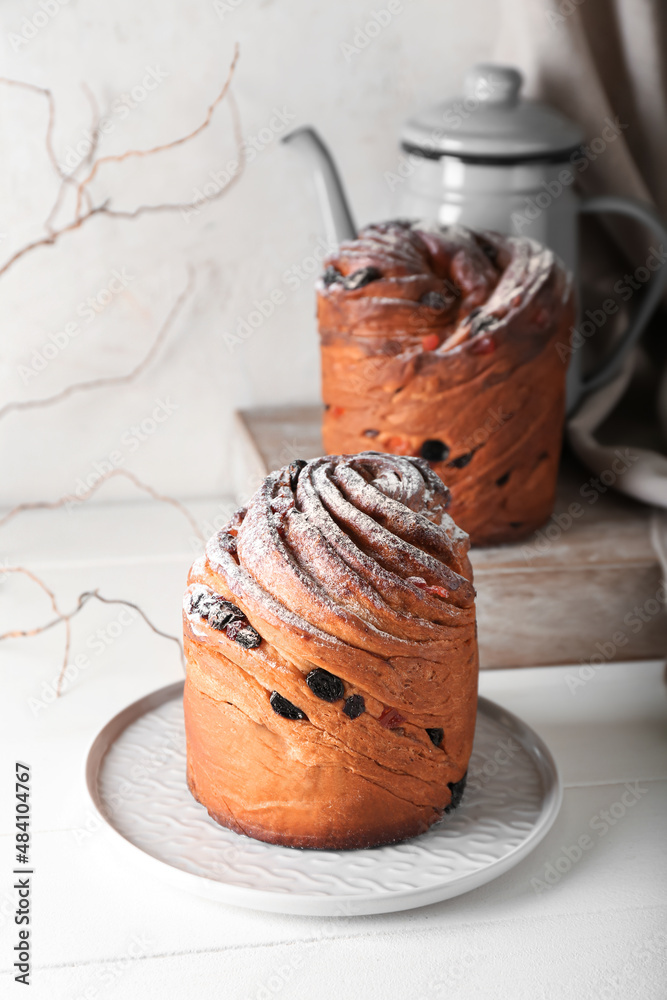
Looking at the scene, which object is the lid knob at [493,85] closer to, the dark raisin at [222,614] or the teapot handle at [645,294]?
the teapot handle at [645,294]

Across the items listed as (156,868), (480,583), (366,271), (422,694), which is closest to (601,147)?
(366,271)

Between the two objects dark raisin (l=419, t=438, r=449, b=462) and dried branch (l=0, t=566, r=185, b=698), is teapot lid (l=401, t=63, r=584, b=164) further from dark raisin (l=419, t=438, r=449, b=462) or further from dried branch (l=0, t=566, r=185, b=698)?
dried branch (l=0, t=566, r=185, b=698)

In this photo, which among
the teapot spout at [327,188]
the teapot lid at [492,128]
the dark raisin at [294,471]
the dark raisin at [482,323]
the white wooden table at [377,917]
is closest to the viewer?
the white wooden table at [377,917]

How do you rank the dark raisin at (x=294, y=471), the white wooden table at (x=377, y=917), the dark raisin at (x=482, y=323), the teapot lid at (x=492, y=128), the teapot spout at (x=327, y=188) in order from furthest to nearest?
1. the teapot spout at (x=327, y=188)
2. the teapot lid at (x=492, y=128)
3. the dark raisin at (x=482, y=323)
4. the dark raisin at (x=294, y=471)
5. the white wooden table at (x=377, y=917)

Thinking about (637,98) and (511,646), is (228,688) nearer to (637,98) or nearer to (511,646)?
(511,646)

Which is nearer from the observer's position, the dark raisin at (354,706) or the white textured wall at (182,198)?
the dark raisin at (354,706)

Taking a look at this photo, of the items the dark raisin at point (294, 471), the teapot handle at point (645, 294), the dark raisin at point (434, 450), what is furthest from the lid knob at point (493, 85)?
the dark raisin at point (294, 471)
